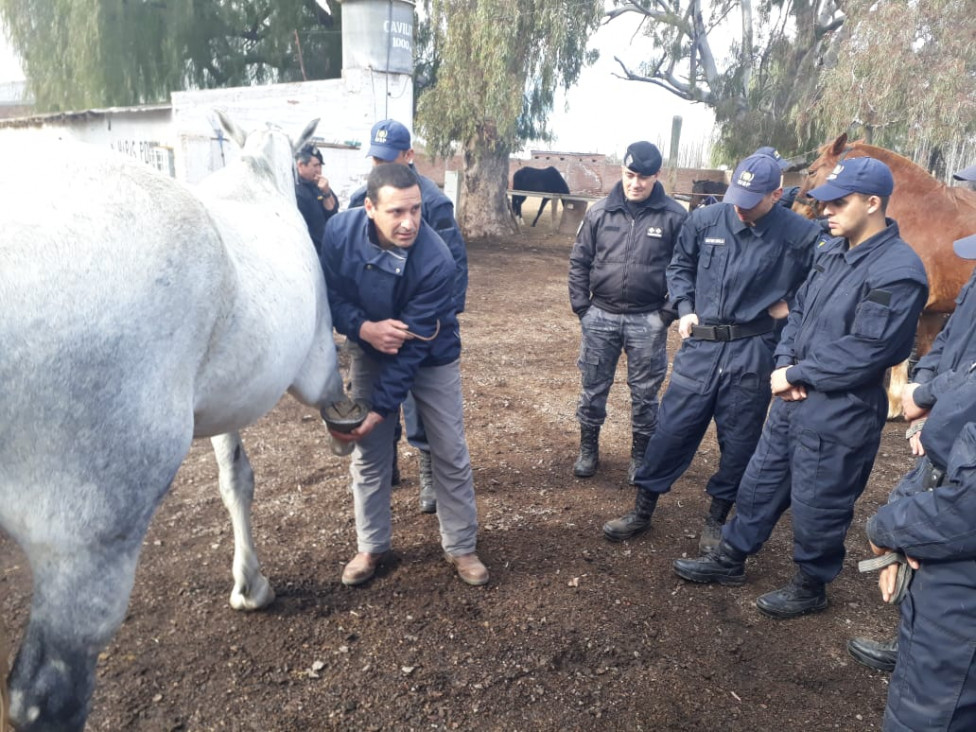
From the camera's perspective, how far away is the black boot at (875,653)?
8.59 feet

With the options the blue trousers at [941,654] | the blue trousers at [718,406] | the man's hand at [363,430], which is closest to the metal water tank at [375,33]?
the blue trousers at [718,406]

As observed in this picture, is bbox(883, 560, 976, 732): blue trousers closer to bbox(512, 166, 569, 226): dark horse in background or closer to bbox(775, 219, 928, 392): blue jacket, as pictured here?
bbox(775, 219, 928, 392): blue jacket

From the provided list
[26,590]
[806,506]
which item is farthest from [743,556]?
[26,590]

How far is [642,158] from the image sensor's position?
370 cm

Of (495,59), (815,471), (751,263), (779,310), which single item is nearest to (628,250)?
(751,263)

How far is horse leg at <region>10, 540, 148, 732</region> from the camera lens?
1.49 metres

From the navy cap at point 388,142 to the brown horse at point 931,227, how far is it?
3.45 m

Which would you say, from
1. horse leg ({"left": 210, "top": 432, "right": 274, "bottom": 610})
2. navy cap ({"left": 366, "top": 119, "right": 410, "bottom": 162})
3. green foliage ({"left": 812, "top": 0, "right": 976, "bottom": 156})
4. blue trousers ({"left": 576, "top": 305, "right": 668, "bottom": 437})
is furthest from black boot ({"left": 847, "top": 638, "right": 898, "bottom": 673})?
green foliage ({"left": 812, "top": 0, "right": 976, "bottom": 156})

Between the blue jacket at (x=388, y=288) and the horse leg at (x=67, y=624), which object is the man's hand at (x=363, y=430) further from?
the horse leg at (x=67, y=624)

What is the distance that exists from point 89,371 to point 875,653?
2.87 metres

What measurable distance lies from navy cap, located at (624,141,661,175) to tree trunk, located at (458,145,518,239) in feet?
32.5

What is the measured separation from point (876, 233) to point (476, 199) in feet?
38.4

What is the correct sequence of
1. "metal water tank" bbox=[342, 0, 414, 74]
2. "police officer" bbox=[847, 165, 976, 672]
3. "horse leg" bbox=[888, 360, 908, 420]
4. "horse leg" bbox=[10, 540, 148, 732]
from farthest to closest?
"metal water tank" bbox=[342, 0, 414, 74]
"horse leg" bbox=[888, 360, 908, 420]
"police officer" bbox=[847, 165, 976, 672]
"horse leg" bbox=[10, 540, 148, 732]

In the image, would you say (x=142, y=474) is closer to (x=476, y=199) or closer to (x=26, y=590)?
(x=26, y=590)
